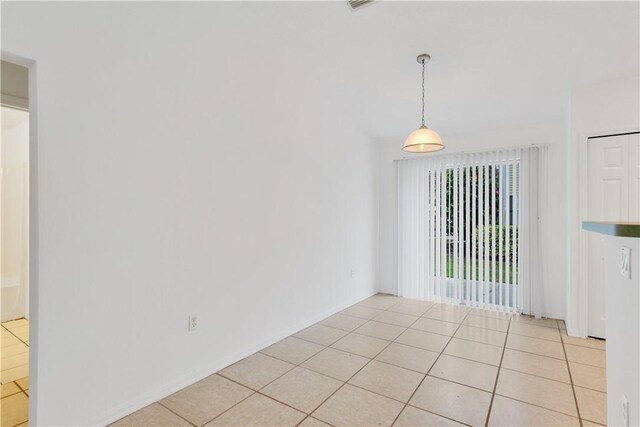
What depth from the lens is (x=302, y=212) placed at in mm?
3631

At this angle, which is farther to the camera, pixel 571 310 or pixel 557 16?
pixel 571 310

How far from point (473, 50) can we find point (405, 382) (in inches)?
113

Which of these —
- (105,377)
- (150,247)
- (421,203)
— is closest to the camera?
(105,377)

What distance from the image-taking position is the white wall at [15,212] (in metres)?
3.86

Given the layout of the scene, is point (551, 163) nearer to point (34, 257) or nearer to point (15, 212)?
point (34, 257)

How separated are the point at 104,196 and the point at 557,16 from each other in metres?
3.38

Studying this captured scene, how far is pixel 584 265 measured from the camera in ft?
10.8

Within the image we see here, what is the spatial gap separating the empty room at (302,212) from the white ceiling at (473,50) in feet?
0.08

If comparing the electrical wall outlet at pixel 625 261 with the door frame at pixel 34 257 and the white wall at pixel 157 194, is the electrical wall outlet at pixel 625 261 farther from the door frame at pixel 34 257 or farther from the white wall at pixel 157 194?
the door frame at pixel 34 257

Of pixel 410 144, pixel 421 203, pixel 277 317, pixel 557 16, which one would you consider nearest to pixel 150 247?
pixel 277 317

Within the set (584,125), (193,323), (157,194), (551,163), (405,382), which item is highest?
(584,125)

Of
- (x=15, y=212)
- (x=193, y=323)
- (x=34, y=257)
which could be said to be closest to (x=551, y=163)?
(x=193, y=323)

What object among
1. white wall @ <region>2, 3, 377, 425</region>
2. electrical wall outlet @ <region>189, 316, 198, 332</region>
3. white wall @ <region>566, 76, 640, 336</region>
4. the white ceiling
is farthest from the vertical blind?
electrical wall outlet @ <region>189, 316, 198, 332</region>

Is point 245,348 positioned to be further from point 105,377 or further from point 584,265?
point 584,265
